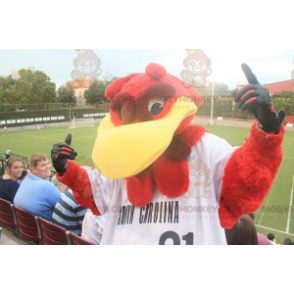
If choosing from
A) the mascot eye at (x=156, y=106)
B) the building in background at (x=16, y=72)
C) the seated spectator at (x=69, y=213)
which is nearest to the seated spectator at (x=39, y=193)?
the seated spectator at (x=69, y=213)

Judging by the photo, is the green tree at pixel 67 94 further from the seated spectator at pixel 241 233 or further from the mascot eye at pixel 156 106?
the seated spectator at pixel 241 233

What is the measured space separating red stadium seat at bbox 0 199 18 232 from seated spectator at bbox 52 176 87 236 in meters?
0.46

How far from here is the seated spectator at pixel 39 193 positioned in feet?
4.82

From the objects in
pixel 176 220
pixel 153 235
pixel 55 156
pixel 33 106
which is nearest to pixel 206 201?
pixel 176 220

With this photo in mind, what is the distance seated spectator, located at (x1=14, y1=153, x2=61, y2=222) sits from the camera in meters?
1.47

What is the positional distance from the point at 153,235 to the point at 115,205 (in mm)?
185

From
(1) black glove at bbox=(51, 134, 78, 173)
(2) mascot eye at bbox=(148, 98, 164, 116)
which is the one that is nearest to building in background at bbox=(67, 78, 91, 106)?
(1) black glove at bbox=(51, 134, 78, 173)

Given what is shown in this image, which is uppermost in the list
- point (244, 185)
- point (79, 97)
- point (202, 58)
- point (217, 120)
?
point (202, 58)

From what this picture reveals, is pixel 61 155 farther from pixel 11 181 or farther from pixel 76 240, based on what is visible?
pixel 11 181

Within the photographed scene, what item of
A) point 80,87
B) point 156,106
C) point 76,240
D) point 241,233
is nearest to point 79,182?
point 76,240

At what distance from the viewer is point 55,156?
3.07ft

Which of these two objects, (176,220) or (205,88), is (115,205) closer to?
(176,220)

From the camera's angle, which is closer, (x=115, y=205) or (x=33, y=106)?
(x=115, y=205)

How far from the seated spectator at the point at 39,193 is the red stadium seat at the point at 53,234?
13cm
